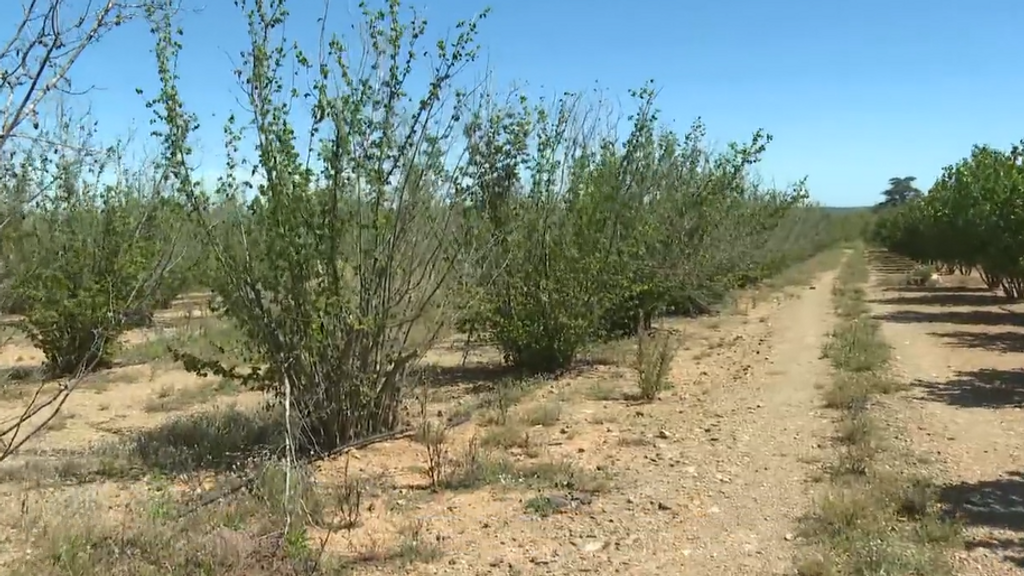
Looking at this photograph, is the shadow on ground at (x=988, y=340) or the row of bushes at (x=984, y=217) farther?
the row of bushes at (x=984, y=217)

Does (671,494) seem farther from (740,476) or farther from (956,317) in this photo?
(956,317)

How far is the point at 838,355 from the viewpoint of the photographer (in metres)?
14.5

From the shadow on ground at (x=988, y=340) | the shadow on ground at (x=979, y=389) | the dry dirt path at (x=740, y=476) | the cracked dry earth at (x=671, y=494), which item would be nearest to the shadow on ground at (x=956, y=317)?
the shadow on ground at (x=988, y=340)

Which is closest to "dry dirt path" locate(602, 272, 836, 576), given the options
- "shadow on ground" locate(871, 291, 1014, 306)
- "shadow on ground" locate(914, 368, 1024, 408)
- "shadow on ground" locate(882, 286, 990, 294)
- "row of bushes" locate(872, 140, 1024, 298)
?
"shadow on ground" locate(914, 368, 1024, 408)

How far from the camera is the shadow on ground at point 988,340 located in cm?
1622

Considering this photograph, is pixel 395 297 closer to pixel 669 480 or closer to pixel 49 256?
pixel 669 480

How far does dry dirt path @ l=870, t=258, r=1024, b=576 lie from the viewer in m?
5.96

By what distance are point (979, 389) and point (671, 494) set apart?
6646mm

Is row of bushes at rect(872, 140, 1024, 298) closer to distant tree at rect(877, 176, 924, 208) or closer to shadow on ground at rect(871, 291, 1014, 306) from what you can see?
shadow on ground at rect(871, 291, 1014, 306)

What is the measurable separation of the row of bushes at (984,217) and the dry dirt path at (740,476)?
8.10 meters

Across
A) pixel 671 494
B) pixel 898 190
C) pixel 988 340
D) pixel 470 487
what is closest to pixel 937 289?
pixel 988 340

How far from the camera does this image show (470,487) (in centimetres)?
711

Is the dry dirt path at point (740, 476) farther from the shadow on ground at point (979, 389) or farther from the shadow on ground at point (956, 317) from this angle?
the shadow on ground at point (956, 317)

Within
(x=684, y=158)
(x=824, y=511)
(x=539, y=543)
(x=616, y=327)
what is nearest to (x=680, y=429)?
(x=824, y=511)
